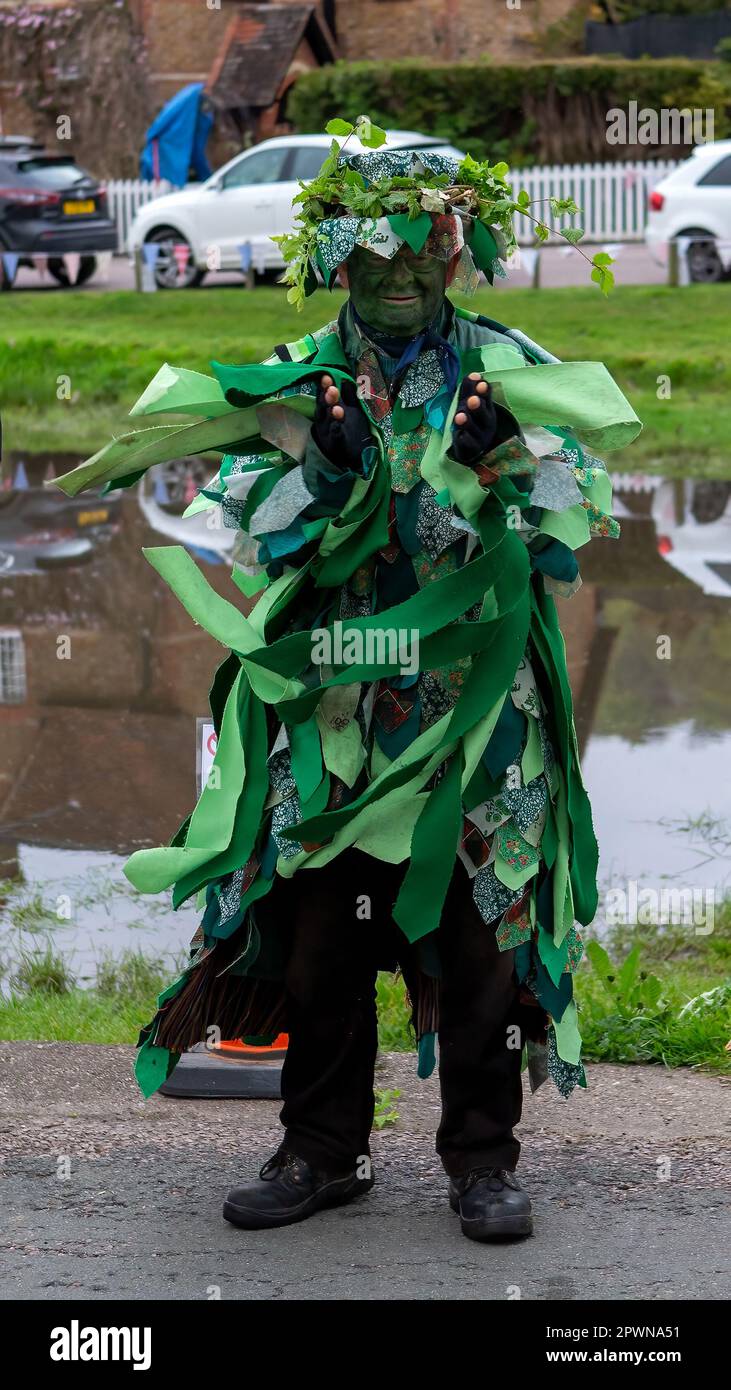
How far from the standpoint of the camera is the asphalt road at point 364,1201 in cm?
334

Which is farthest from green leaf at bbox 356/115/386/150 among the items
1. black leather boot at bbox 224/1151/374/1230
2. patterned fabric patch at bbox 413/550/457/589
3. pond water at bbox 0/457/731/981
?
pond water at bbox 0/457/731/981

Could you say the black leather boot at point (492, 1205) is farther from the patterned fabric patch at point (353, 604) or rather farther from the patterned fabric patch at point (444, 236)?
the patterned fabric patch at point (444, 236)

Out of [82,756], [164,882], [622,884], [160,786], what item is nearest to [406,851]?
[164,882]

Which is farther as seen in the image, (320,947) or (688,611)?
(688,611)

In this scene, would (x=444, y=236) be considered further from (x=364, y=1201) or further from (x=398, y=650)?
(x=364, y=1201)

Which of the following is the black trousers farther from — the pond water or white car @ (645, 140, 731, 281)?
white car @ (645, 140, 731, 281)

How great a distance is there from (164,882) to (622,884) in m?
2.56

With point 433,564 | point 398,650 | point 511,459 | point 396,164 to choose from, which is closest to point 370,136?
point 396,164

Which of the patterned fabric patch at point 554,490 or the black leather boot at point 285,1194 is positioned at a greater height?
the patterned fabric patch at point 554,490

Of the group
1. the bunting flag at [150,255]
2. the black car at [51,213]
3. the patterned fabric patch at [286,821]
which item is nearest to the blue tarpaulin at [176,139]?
the black car at [51,213]

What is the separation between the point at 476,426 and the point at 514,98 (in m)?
25.6

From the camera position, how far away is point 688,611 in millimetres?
8766

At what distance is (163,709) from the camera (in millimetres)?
7652
